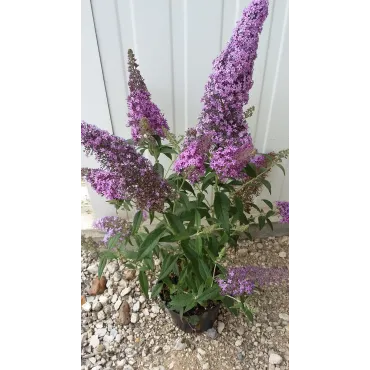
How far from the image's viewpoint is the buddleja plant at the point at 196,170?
3.15ft

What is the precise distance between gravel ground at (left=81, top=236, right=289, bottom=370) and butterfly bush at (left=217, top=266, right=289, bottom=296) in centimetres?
41

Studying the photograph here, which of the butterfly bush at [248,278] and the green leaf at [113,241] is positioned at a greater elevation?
the green leaf at [113,241]

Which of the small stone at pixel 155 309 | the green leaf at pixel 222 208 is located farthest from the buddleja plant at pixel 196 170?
the small stone at pixel 155 309

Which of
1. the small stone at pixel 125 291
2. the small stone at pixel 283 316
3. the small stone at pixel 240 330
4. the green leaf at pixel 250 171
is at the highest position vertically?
the green leaf at pixel 250 171

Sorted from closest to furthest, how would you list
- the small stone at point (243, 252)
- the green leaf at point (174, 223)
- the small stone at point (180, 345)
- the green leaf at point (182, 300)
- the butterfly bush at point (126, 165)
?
the butterfly bush at point (126, 165)
the green leaf at point (174, 223)
the green leaf at point (182, 300)
the small stone at point (180, 345)
the small stone at point (243, 252)

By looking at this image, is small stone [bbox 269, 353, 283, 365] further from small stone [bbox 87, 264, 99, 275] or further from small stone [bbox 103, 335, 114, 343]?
small stone [bbox 87, 264, 99, 275]

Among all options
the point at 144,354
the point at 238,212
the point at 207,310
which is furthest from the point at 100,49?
the point at 144,354

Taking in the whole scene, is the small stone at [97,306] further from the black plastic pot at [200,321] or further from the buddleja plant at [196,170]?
the buddleja plant at [196,170]

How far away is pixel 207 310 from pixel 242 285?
42 centimetres

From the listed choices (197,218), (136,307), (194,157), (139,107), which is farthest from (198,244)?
(136,307)

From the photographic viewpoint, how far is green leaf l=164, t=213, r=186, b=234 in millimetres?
1108

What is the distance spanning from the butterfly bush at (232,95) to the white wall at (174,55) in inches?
11.2

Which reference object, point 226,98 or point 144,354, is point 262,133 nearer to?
point 226,98

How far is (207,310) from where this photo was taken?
1.60 m
